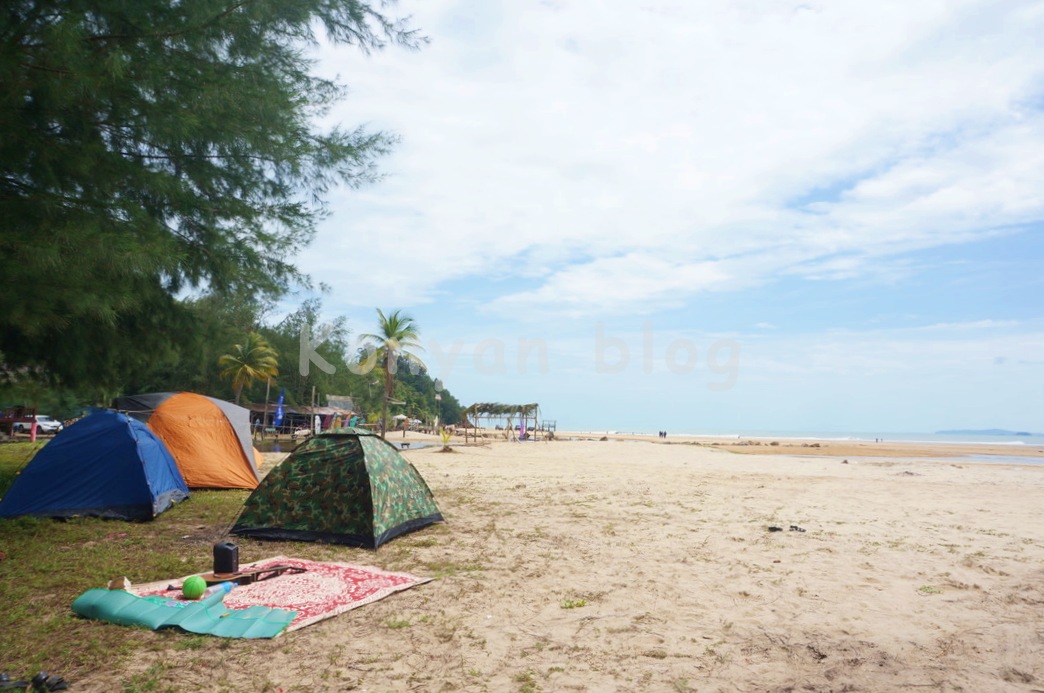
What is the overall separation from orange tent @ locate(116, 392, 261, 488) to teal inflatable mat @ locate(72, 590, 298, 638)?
276 inches

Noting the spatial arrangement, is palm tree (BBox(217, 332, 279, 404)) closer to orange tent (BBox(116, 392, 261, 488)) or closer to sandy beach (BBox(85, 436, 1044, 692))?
orange tent (BBox(116, 392, 261, 488))

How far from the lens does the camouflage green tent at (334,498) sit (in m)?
7.80

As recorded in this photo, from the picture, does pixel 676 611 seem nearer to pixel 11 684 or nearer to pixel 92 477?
pixel 11 684

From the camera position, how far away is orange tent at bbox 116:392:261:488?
12078 mm

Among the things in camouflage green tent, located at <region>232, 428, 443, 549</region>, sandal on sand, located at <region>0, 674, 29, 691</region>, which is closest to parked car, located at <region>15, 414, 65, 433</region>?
camouflage green tent, located at <region>232, 428, 443, 549</region>

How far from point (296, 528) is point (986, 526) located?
948cm

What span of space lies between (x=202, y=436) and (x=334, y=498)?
5.67 meters

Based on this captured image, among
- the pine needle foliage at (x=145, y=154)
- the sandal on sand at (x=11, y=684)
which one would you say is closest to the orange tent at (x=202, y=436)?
the pine needle foliage at (x=145, y=154)

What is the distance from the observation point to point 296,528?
26.3ft

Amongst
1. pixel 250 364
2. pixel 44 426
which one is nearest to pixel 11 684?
pixel 250 364

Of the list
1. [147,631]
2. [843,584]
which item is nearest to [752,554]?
[843,584]

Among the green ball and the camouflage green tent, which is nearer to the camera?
the green ball

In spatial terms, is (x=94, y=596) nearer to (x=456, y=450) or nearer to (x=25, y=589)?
(x=25, y=589)

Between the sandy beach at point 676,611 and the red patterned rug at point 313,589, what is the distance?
17 cm
